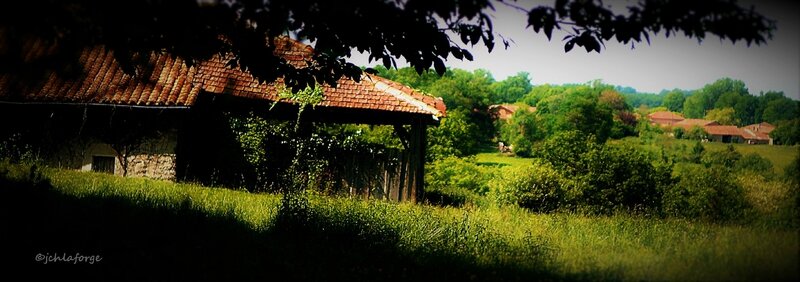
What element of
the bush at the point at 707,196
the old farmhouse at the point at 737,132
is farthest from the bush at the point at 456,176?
the old farmhouse at the point at 737,132

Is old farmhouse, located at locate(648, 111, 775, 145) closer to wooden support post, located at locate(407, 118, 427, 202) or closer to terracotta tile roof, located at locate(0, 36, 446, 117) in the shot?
terracotta tile roof, located at locate(0, 36, 446, 117)

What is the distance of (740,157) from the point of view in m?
5.01

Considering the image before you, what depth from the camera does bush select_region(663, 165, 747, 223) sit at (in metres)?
4.79

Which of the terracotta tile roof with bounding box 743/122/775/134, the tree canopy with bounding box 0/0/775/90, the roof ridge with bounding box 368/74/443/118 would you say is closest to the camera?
the tree canopy with bounding box 0/0/775/90

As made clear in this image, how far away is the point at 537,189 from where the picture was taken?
12438mm

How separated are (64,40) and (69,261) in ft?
6.94

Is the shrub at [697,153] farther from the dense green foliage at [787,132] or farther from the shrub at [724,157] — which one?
the dense green foliage at [787,132]

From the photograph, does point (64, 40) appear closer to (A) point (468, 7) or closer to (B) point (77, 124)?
(A) point (468, 7)

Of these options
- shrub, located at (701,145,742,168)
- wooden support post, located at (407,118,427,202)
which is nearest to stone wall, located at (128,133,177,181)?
wooden support post, located at (407,118,427,202)

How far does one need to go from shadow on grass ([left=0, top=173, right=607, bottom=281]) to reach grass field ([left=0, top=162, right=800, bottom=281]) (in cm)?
1

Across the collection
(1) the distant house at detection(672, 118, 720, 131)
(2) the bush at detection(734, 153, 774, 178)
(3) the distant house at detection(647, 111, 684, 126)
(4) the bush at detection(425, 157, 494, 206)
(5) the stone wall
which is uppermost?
(3) the distant house at detection(647, 111, 684, 126)

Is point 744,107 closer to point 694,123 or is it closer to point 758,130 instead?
point 758,130

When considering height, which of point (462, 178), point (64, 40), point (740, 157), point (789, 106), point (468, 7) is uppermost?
point (468, 7)

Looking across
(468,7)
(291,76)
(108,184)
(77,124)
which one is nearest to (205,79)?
(77,124)
